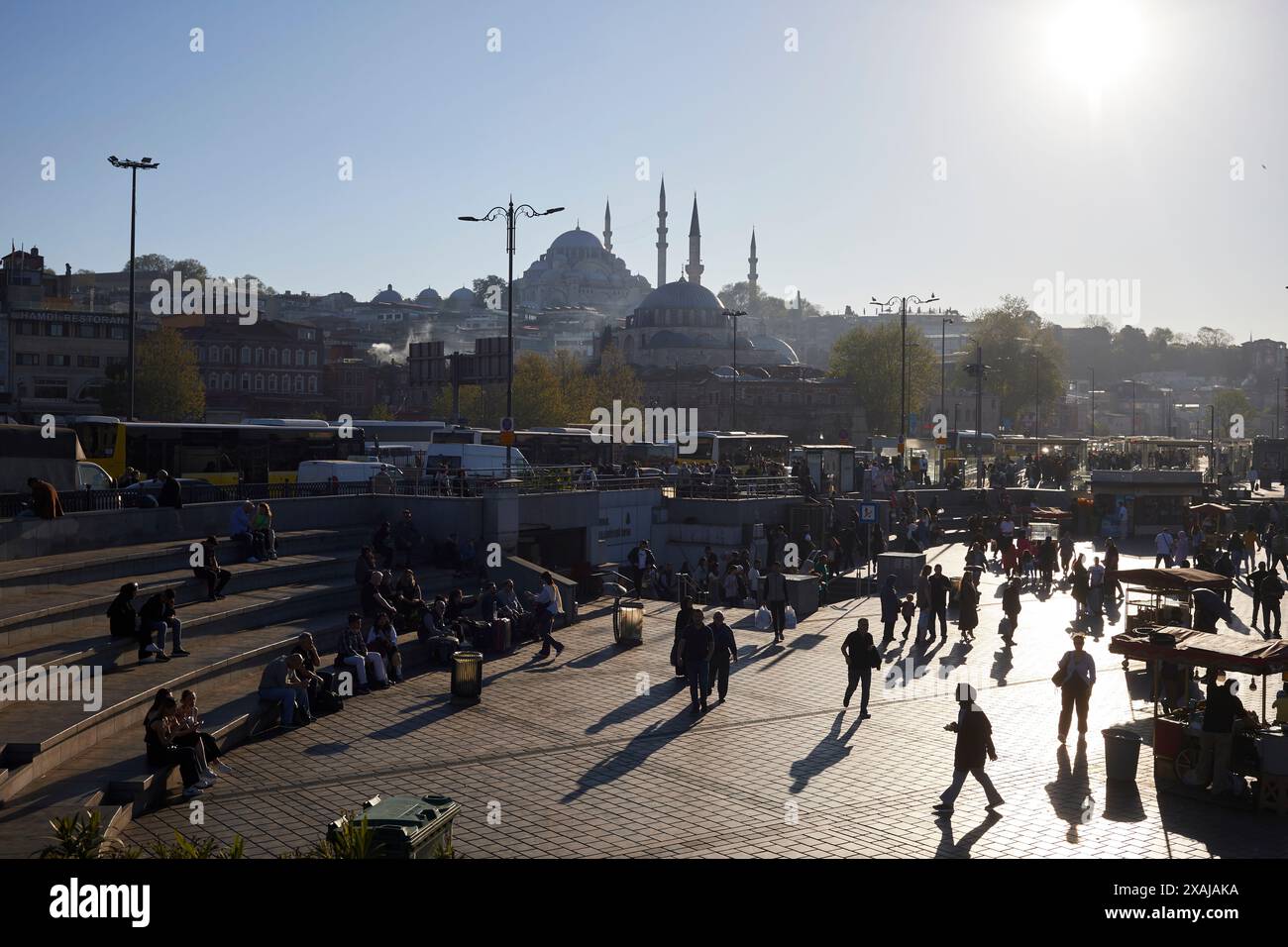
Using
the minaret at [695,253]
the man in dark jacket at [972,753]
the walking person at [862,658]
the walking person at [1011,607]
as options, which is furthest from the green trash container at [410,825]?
the minaret at [695,253]

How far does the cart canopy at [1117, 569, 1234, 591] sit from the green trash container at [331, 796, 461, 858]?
12.4m

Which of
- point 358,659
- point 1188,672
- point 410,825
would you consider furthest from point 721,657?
point 410,825

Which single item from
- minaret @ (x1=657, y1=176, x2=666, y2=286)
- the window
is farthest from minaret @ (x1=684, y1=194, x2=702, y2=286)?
the window

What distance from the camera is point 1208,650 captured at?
12273 mm

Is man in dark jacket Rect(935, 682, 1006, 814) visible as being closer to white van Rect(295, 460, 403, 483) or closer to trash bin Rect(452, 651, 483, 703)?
trash bin Rect(452, 651, 483, 703)

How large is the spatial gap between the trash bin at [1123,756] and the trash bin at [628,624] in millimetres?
8346

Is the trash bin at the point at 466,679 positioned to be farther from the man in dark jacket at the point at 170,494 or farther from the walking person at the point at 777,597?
the man in dark jacket at the point at 170,494

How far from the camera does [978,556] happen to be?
28.7 m

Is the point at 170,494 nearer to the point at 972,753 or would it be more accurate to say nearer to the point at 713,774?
the point at 713,774

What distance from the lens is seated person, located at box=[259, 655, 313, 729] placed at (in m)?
13.2

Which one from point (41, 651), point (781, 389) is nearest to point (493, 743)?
point (41, 651)
